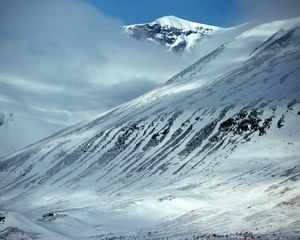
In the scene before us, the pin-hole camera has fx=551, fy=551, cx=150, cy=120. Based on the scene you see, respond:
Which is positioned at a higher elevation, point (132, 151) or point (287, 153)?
point (132, 151)

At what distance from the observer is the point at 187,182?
14425cm

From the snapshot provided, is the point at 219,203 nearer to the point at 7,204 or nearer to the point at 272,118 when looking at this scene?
the point at 272,118

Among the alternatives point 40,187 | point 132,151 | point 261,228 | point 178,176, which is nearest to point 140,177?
point 178,176

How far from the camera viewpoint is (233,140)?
162125mm

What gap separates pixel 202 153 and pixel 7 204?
6330 centimetres

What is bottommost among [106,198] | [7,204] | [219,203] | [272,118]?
[219,203]

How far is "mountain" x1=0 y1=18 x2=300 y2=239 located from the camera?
302 ft

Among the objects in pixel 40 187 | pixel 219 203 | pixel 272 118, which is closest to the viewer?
pixel 219 203

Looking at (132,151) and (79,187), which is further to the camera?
(132,151)

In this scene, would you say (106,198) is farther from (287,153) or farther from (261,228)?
Result: (261,228)

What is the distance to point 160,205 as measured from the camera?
117438mm

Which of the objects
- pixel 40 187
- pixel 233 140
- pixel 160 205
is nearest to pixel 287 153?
pixel 233 140

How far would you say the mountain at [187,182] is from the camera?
91919 mm

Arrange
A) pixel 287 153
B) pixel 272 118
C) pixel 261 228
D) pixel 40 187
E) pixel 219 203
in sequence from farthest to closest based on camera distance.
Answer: pixel 40 187 → pixel 272 118 → pixel 287 153 → pixel 219 203 → pixel 261 228
